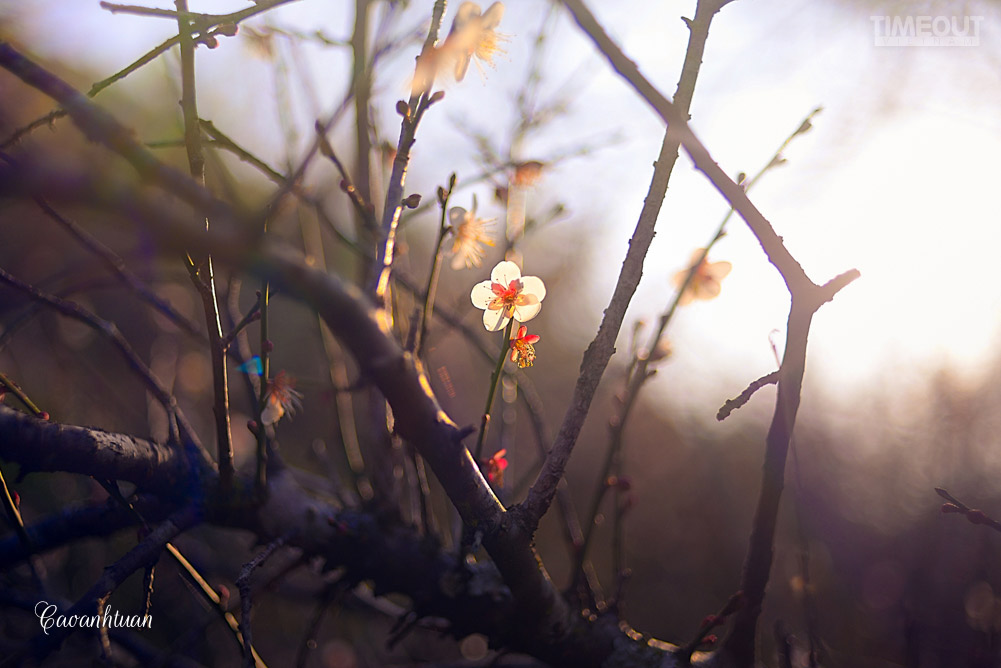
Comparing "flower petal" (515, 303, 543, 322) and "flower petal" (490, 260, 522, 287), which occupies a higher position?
"flower petal" (490, 260, 522, 287)

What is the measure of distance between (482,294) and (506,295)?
0.06m

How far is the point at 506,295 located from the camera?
1438 mm

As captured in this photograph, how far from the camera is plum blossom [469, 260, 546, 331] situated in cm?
139

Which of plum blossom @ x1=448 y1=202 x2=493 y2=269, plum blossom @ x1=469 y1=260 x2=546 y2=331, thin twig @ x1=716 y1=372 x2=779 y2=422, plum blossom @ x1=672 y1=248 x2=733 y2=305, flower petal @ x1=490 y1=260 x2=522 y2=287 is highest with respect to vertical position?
plum blossom @ x1=448 y1=202 x2=493 y2=269

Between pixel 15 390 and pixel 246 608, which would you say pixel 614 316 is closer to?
pixel 246 608

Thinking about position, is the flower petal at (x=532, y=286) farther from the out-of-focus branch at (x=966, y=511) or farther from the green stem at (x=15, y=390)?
the green stem at (x=15, y=390)

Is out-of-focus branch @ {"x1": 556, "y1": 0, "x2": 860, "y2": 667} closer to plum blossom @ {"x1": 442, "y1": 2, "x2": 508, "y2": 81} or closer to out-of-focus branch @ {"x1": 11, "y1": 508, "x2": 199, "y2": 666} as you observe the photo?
plum blossom @ {"x1": 442, "y1": 2, "x2": 508, "y2": 81}

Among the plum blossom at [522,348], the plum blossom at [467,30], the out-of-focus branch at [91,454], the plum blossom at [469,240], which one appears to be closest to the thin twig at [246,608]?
the out-of-focus branch at [91,454]

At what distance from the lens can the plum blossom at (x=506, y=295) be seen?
139cm

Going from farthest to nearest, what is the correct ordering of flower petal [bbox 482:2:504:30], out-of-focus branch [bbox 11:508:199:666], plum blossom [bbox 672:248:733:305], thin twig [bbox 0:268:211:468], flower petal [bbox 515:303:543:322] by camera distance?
plum blossom [bbox 672:248:733:305], flower petal [bbox 482:2:504:30], flower petal [bbox 515:303:543:322], thin twig [bbox 0:268:211:468], out-of-focus branch [bbox 11:508:199:666]

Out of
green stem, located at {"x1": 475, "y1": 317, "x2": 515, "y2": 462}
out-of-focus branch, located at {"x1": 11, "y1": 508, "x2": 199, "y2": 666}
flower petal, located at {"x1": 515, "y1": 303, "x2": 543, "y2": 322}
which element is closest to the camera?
out-of-focus branch, located at {"x1": 11, "y1": 508, "x2": 199, "y2": 666}

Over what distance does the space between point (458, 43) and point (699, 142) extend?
73cm

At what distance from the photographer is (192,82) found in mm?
1068

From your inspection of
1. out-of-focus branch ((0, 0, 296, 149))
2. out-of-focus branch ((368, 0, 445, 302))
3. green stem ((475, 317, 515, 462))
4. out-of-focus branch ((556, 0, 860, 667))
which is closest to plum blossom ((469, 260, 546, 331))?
green stem ((475, 317, 515, 462))
